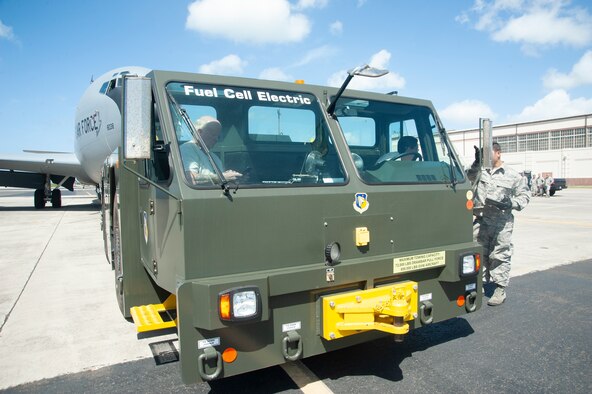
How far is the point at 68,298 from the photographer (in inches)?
233

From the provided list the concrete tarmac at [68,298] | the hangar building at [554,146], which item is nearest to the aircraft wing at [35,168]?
the concrete tarmac at [68,298]

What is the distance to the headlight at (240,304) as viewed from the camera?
2.61 metres

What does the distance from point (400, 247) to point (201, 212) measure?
1602mm

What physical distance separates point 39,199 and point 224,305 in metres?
21.7

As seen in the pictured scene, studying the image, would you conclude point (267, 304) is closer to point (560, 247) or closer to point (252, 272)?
point (252, 272)

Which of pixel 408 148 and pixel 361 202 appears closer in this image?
pixel 361 202

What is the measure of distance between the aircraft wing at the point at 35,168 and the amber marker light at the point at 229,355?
1731cm

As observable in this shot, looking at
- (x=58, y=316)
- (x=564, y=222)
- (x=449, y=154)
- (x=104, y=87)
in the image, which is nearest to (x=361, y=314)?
(x=449, y=154)

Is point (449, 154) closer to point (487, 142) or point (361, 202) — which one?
point (487, 142)

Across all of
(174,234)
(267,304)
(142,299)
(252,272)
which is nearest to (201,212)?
(174,234)

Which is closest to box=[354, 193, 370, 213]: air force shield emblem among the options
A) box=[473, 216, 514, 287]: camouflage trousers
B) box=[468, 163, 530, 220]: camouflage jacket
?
box=[468, 163, 530, 220]: camouflage jacket

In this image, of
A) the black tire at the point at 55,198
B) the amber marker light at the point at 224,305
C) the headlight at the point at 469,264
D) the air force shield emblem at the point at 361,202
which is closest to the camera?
the amber marker light at the point at 224,305

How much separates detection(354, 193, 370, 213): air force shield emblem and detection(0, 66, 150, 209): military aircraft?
7.51m

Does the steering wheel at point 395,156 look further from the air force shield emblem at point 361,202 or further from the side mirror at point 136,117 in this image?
the side mirror at point 136,117
